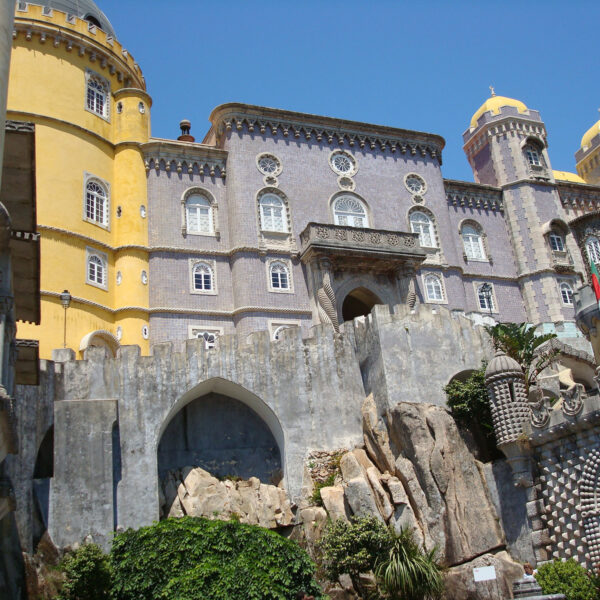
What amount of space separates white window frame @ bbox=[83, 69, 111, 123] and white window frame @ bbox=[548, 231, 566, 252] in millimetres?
23141

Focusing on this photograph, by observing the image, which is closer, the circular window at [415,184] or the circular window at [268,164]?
the circular window at [268,164]

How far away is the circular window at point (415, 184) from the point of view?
38906 millimetres

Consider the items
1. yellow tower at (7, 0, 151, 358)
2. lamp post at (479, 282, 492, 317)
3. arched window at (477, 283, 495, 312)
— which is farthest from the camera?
lamp post at (479, 282, 492, 317)

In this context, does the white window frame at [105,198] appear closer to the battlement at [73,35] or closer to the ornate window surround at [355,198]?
the battlement at [73,35]

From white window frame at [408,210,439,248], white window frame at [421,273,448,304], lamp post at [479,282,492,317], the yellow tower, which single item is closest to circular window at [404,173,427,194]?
white window frame at [408,210,439,248]

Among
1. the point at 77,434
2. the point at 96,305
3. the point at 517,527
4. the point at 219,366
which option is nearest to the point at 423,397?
the point at 517,527

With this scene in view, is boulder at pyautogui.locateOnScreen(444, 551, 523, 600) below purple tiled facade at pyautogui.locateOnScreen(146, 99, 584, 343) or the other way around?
below

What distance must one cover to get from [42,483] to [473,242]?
1049 inches

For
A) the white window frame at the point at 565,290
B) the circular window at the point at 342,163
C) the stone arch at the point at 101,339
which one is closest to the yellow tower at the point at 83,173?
the stone arch at the point at 101,339

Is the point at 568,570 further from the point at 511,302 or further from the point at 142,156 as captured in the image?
the point at 142,156

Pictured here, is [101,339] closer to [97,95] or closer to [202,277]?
[202,277]

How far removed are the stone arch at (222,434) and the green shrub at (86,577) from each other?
5828 millimetres

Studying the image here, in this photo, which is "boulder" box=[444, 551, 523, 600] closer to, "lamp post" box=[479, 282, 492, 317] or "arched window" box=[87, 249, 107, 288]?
"arched window" box=[87, 249, 107, 288]

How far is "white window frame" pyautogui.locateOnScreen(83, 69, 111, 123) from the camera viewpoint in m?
34.8
